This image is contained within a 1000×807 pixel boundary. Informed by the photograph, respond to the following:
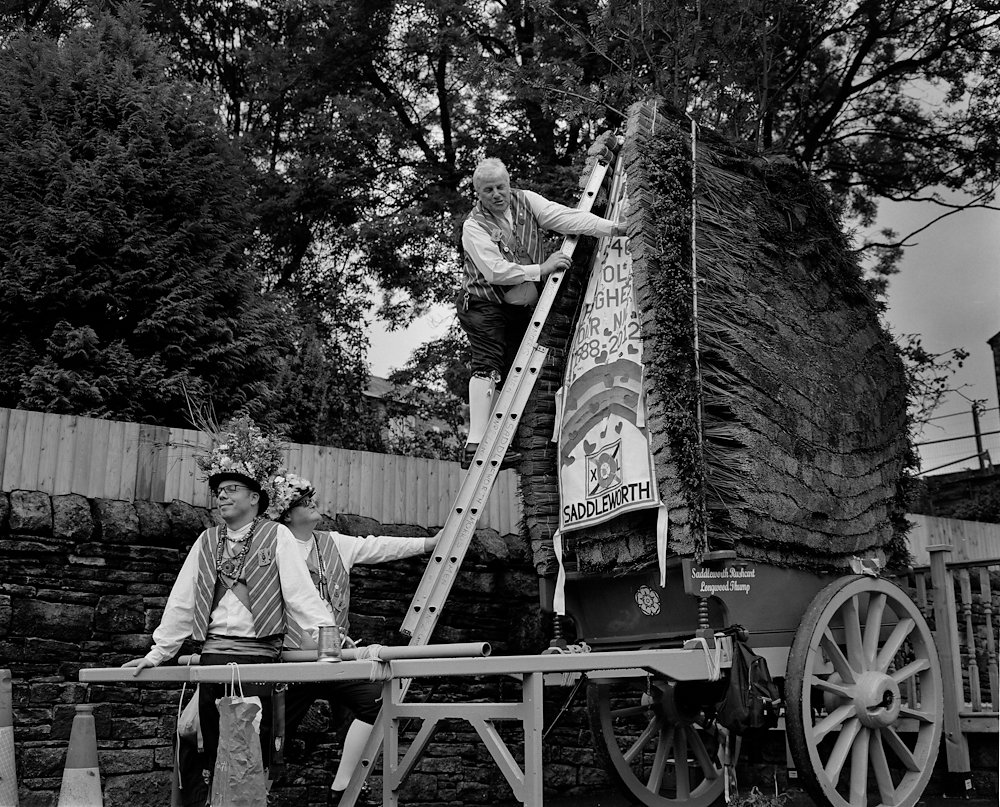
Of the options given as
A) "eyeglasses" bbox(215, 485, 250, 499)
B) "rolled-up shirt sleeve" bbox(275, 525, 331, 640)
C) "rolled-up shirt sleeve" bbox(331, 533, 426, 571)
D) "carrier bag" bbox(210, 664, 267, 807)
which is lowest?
"carrier bag" bbox(210, 664, 267, 807)

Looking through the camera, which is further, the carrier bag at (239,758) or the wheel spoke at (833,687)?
the wheel spoke at (833,687)

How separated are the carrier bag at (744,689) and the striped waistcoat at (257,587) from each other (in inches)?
75.2

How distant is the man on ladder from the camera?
552cm

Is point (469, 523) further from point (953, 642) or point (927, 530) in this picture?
point (927, 530)

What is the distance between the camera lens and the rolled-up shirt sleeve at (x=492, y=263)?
5.50m

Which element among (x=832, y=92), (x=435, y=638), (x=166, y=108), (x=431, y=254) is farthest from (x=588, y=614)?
(x=832, y=92)

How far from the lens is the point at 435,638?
24.8 feet

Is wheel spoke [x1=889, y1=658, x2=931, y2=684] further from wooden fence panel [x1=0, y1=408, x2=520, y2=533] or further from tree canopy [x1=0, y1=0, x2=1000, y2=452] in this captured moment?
tree canopy [x1=0, y1=0, x2=1000, y2=452]

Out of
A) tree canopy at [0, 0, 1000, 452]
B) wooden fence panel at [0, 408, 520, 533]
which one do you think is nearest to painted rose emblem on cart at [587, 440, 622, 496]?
wooden fence panel at [0, 408, 520, 533]

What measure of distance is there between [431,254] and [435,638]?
6.31m

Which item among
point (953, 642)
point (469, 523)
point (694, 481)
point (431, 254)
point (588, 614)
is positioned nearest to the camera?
point (694, 481)

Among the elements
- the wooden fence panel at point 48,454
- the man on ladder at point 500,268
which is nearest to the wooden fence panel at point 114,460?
the wooden fence panel at point 48,454

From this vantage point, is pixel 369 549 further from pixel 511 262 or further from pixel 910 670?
pixel 910 670

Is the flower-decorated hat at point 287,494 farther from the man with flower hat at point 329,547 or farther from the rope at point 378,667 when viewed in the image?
the rope at point 378,667
